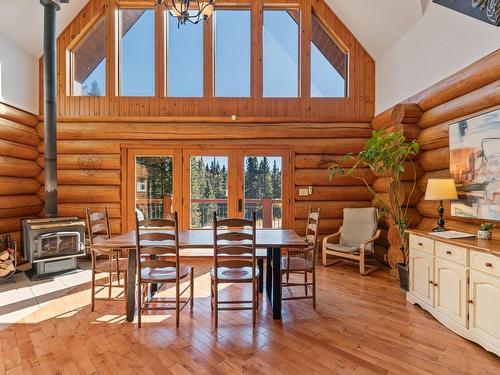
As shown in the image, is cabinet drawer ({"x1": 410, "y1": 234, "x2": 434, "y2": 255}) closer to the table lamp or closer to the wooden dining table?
the table lamp

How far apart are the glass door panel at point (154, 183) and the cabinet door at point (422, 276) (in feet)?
13.8

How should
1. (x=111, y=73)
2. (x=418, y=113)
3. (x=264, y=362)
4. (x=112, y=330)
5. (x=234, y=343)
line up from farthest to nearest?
1. (x=111, y=73)
2. (x=418, y=113)
3. (x=112, y=330)
4. (x=234, y=343)
5. (x=264, y=362)

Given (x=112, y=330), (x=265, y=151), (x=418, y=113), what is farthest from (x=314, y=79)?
(x=112, y=330)

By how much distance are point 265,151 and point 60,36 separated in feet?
15.1

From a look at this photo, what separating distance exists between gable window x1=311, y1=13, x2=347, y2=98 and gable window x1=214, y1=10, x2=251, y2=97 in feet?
4.36

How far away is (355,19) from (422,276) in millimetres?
4512

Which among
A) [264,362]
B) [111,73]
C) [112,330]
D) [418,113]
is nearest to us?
[264,362]

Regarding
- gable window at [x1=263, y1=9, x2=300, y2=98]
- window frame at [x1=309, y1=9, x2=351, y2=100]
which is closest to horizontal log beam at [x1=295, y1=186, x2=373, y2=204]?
window frame at [x1=309, y1=9, x2=351, y2=100]

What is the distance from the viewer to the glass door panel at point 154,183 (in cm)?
539

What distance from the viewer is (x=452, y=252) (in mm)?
2678

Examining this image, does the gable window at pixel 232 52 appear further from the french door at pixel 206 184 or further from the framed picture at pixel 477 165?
the framed picture at pixel 477 165

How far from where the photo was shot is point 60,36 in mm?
5258

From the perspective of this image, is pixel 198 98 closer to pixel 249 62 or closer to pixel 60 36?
pixel 249 62

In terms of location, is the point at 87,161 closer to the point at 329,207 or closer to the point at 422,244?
the point at 329,207
